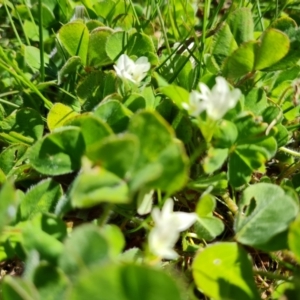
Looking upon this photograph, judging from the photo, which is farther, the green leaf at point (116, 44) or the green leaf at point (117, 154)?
the green leaf at point (116, 44)

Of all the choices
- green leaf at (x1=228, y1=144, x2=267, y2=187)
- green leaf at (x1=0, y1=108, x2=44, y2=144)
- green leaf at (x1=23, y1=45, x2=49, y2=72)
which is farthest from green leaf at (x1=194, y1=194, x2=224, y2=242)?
green leaf at (x1=23, y1=45, x2=49, y2=72)

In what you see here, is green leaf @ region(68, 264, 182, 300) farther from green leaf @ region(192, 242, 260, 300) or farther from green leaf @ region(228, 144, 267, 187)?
green leaf @ region(228, 144, 267, 187)

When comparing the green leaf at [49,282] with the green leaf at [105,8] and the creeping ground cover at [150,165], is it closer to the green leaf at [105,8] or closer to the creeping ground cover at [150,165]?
the creeping ground cover at [150,165]

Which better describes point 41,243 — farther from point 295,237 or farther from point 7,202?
point 295,237

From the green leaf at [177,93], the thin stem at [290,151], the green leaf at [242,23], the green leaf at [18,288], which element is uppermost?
the green leaf at [242,23]

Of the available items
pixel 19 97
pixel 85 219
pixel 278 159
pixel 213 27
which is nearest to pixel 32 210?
pixel 85 219

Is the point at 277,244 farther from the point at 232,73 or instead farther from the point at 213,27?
the point at 213,27

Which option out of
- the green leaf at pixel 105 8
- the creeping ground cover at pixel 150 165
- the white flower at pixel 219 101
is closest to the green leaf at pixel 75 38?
the creeping ground cover at pixel 150 165
